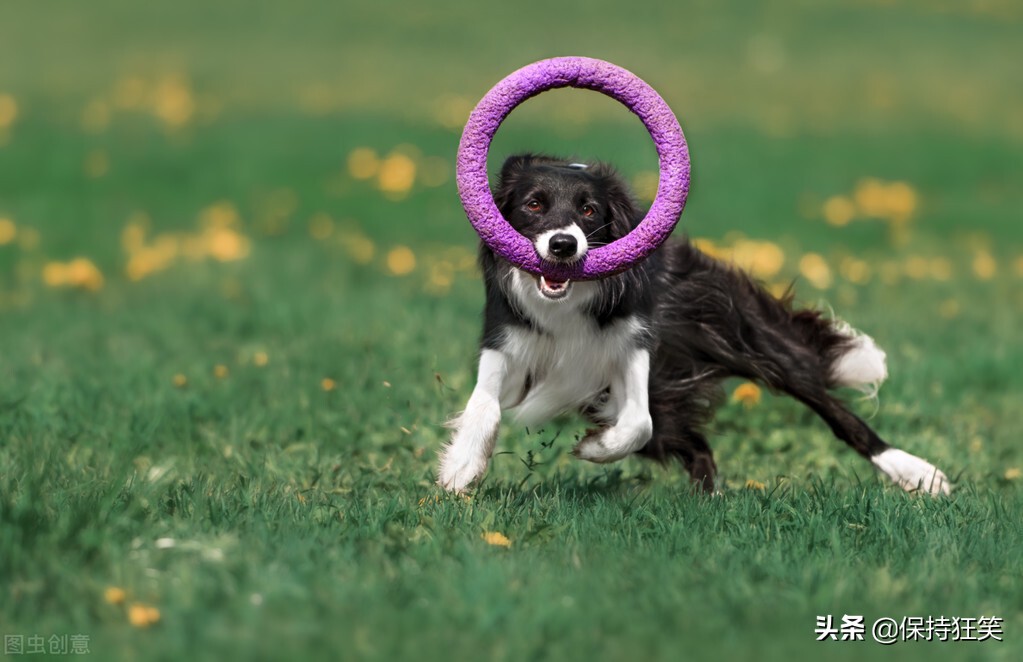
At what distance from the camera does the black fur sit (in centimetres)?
487

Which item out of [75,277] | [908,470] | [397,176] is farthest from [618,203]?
[397,176]

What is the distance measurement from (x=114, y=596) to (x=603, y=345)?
226 centimetres

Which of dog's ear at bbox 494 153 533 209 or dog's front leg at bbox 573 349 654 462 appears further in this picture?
dog's ear at bbox 494 153 533 209

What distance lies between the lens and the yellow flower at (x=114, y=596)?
10.4ft

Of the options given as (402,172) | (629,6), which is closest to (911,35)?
(629,6)

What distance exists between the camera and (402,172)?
10.9 metres

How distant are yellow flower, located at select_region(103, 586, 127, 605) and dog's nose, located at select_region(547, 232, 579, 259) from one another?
1.90 meters

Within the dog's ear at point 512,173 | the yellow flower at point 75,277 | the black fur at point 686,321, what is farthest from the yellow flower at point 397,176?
the dog's ear at point 512,173

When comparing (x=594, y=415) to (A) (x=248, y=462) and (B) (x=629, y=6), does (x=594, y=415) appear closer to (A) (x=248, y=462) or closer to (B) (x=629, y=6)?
(A) (x=248, y=462)

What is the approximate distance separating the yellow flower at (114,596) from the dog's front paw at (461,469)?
169 centimetres

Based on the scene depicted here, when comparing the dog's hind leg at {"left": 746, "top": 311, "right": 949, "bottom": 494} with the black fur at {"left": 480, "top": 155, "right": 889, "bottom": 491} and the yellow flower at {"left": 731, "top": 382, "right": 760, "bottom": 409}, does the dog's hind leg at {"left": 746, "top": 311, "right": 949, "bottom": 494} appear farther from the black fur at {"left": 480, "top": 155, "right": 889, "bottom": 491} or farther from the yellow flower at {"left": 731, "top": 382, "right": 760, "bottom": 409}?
the yellow flower at {"left": 731, "top": 382, "right": 760, "bottom": 409}

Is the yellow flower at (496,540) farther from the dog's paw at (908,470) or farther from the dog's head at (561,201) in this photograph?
the dog's paw at (908,470)

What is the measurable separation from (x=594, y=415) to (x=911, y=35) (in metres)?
16.8

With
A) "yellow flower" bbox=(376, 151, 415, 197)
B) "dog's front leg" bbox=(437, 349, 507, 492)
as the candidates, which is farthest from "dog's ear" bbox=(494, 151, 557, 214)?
"yellow flower" bbox=(376, 151, 415, 197)
